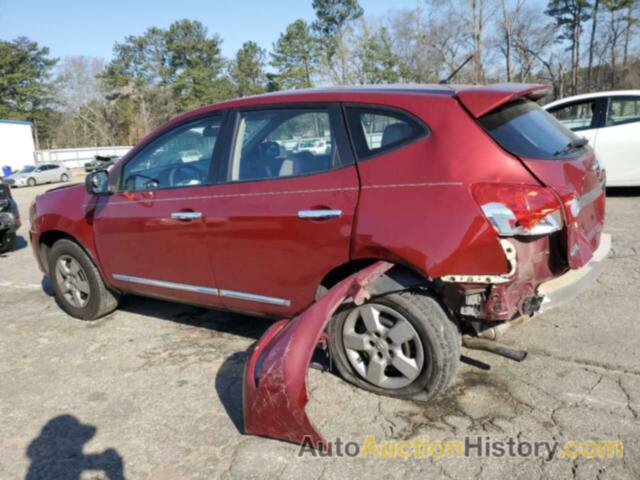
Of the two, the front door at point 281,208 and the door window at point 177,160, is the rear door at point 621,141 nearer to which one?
the front door at point 281,208

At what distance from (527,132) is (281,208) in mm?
1465

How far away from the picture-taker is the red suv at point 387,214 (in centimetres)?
272

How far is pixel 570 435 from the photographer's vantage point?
8.91ft

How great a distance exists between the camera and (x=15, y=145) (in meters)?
40.8

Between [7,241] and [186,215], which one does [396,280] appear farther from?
[7,241]

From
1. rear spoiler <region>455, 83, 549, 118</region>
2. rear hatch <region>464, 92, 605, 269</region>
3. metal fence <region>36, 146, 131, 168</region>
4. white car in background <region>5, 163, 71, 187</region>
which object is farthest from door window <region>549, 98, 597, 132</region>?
metal fence <region>36, 146, 131, 168</region>

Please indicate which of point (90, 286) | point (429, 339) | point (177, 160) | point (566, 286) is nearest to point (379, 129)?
point (429, 339)

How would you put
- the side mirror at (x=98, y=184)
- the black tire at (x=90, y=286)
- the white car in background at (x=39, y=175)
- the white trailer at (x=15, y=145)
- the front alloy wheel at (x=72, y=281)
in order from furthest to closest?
the white trailer at (x=15, y=145), the white car in background at (x=39, y=175), the front alloy wheel at (x=72, y=281), the black tire at (x=90, y=286), the side mirror at (x=98, y=184)

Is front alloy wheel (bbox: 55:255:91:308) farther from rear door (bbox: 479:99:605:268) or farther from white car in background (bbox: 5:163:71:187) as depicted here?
white car in background (bbox: 5:163:71:187)

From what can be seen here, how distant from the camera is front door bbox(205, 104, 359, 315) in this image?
307 cm

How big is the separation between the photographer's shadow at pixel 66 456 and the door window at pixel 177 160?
170 cm

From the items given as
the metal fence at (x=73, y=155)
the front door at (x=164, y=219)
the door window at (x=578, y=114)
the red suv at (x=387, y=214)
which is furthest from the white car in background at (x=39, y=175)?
the red suv at (x=387, y=214)

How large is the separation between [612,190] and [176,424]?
9.15 meters

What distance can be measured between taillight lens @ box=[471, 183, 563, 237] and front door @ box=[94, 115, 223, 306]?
184 centimetres
